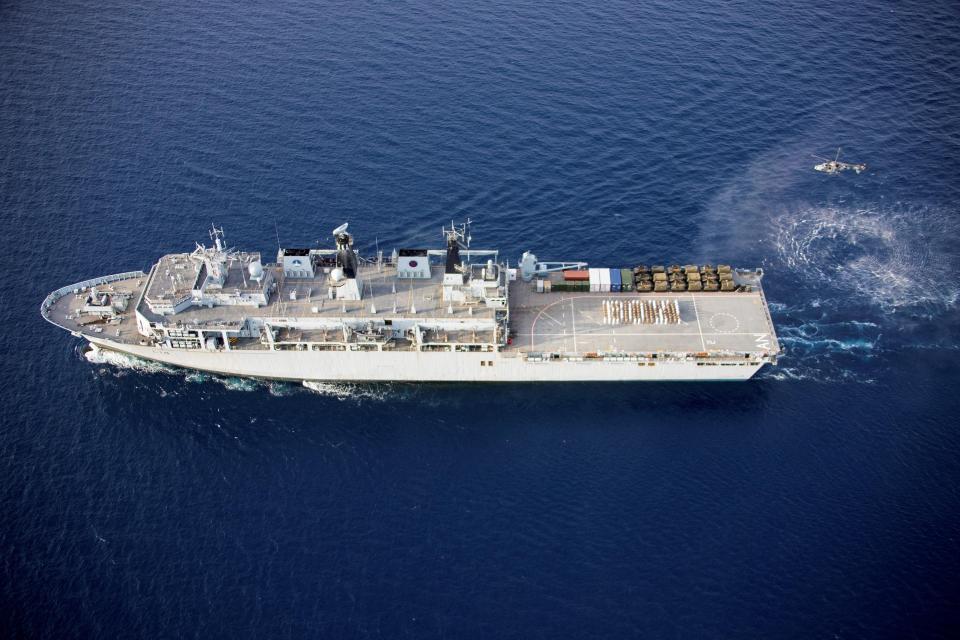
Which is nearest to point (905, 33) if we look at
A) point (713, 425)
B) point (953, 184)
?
point (953, 184)

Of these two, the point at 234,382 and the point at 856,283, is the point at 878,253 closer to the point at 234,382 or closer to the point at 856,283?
the point at 856,283

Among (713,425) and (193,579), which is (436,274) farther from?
(193,579)

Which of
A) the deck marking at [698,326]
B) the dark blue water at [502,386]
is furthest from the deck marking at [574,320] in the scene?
the deck marking at [698,326]

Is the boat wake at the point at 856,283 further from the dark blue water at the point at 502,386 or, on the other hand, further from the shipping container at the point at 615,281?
the shipping container at the point at 615,281

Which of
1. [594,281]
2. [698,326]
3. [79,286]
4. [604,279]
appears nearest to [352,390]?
[594,281]

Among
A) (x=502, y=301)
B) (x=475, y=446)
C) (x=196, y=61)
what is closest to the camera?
(x=475, y=446)
